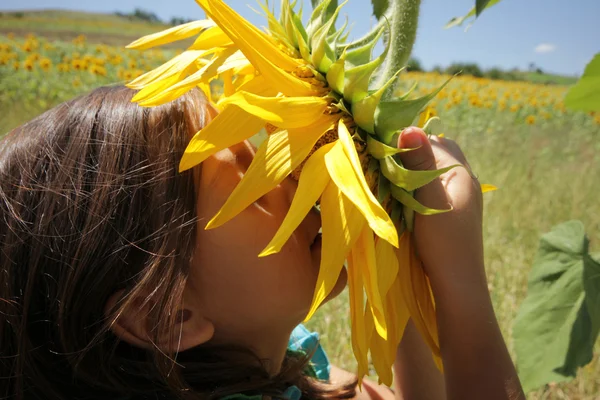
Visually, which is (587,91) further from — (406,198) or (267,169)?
(267,169)

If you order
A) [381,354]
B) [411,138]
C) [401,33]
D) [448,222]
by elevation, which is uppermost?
[401,33]

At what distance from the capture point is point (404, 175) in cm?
54

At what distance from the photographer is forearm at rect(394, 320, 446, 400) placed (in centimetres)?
96

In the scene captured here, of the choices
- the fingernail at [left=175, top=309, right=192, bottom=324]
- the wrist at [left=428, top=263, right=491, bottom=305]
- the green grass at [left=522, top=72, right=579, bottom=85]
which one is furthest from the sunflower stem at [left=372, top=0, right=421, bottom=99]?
the green grass at [left=522, top=72, right=579, bottom=85]

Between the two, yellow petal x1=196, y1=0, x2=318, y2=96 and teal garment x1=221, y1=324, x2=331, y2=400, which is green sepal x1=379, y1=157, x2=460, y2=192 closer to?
yellow petal x1=196, y1=0, x2=318, y2=96

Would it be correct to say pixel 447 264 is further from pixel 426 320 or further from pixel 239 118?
pixel 239 118

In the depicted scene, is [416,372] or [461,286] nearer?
[461,286]

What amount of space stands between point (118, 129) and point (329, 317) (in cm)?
88

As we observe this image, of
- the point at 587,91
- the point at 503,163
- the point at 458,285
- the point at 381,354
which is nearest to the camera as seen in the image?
the point at 381,354

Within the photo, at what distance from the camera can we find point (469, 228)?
0.70 metres

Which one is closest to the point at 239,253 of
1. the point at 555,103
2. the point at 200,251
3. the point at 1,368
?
the point at 200,251

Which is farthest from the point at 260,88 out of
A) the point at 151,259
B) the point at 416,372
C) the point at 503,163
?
the point at 503,163

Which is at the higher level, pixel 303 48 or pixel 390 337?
pixel 303 48

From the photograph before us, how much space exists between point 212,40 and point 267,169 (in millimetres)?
180
